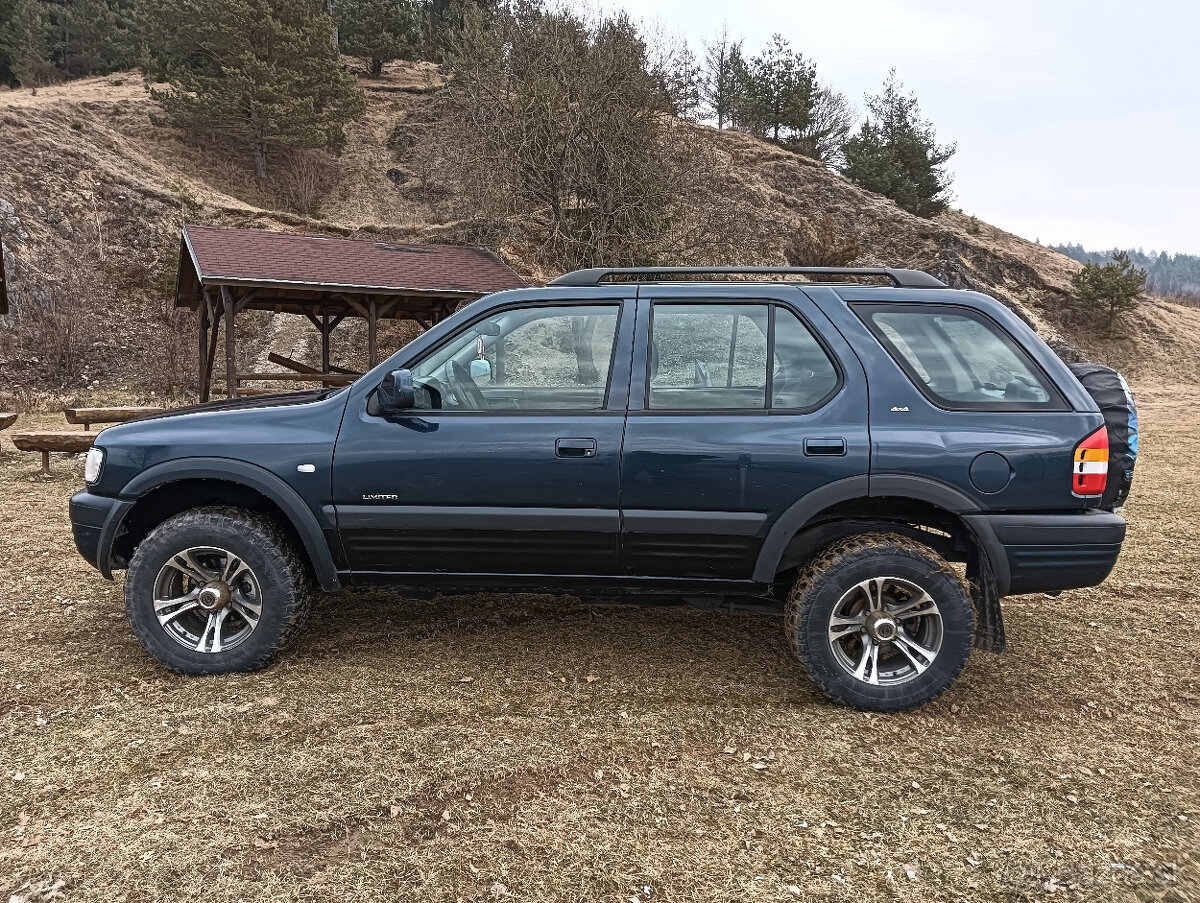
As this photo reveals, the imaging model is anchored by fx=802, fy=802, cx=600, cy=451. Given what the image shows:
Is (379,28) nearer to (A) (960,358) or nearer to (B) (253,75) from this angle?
(B) (253,75)

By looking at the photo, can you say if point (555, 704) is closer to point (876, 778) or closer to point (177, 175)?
point (876, 778)

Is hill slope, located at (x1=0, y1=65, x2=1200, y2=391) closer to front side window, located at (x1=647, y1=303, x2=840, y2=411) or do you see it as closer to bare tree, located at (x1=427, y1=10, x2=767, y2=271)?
bare tree, located at (x1=427, y1=10, x2=767, y2=271)

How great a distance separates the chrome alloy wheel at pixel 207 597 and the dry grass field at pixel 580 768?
0.21m

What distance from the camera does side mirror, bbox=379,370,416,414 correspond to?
3.46 meters

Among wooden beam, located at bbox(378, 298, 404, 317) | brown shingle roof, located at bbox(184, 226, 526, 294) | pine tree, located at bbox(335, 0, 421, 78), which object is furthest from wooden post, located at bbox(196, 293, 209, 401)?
pine tree, located at bbox(335, 0, 421, 78)

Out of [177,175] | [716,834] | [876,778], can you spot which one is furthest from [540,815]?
[177,175]

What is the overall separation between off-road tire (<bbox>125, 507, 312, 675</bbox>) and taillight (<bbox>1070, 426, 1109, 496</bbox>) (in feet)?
11.1

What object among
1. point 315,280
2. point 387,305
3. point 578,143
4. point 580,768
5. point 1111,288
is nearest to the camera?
point 580,768

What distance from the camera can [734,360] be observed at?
3.58m

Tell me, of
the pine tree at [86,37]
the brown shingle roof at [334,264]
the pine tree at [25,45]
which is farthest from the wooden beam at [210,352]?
the pine tree at [86,37]

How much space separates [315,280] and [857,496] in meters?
11.8

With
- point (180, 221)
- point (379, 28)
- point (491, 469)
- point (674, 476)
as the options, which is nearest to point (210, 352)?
point (491, 469)

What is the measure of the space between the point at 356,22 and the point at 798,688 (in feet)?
157

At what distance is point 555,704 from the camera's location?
3.51m
